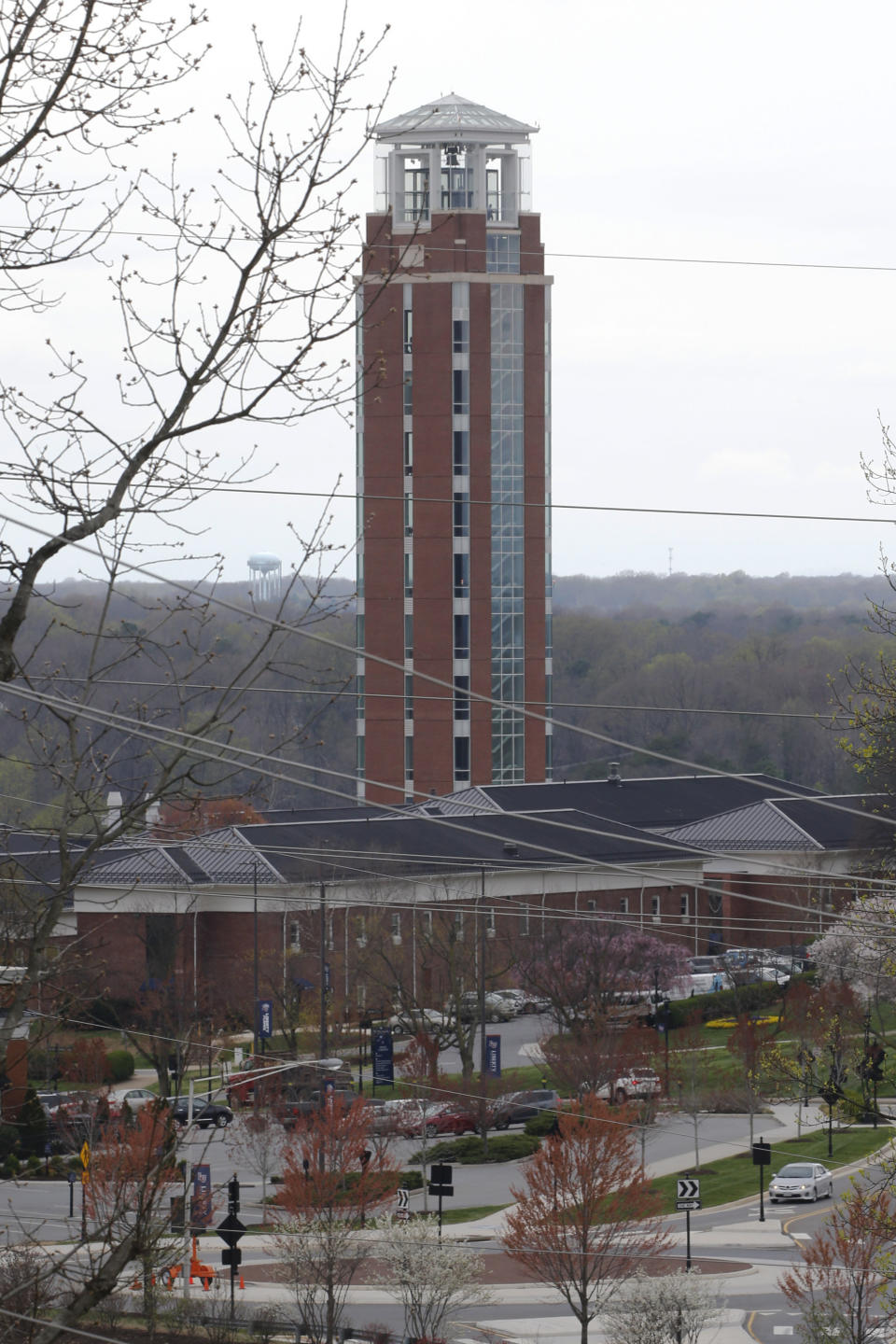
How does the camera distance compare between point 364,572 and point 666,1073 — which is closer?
point 666,1073

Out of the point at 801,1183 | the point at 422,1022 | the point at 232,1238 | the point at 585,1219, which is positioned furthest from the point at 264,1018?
the point at 232,1238

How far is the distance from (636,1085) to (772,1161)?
4474 mm

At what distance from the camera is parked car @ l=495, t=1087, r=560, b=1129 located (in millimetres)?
36781

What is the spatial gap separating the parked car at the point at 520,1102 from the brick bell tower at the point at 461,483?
29.4 meters

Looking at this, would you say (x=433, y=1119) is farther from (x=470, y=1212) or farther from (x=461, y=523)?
(x=461, y=523)

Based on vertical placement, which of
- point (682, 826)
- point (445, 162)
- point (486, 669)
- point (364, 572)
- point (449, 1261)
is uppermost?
point (445, 162)

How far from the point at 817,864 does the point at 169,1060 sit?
25.9m

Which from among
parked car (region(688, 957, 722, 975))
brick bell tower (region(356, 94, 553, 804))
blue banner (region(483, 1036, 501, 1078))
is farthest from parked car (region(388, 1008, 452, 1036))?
brick bell tower (region(356, 94, 553, 804))

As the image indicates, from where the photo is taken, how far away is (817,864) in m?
55.6

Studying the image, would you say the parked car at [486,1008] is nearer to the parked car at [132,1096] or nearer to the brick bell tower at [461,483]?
the parked car at [132,1096]

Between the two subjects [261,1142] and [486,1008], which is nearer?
[261,1142]

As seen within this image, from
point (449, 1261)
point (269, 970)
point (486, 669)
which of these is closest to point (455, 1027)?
point (269, 970)

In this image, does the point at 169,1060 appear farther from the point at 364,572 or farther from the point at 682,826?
the point at 364,572

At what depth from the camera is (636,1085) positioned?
37.3 metres
